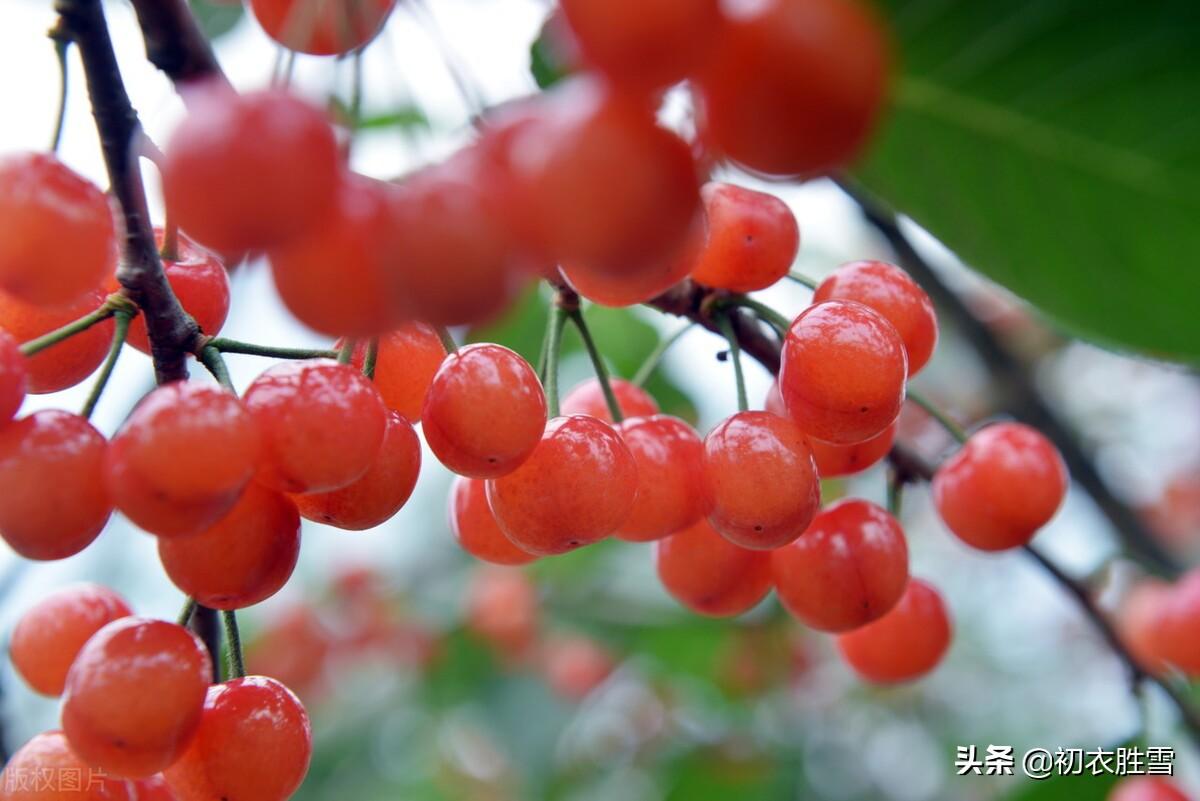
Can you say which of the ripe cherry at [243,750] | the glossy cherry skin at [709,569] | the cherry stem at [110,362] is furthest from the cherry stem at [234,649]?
the glossy cherry skin at [709,569]

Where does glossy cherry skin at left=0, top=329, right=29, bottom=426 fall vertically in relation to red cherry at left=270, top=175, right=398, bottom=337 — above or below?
below

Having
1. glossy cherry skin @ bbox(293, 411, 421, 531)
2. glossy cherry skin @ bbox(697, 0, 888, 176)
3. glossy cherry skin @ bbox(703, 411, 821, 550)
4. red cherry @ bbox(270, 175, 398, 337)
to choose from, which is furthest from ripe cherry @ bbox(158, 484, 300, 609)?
glossy cherry skin @ bbox(697, 0, 888, 176)

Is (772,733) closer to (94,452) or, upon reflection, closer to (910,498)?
(910,498)

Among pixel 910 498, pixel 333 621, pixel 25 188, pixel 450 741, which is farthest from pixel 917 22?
pixel 450 741

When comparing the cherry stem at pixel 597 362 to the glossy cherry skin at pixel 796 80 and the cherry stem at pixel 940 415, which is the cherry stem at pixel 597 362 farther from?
the glossy cherry skin at pixel 796 80

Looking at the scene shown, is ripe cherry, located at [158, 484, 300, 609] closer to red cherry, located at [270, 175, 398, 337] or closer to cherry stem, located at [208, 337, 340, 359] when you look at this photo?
cherry stem, located at [208, 337, 340, 359]

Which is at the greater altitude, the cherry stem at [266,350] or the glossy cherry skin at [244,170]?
the glossy cherry skin at [244,170]
